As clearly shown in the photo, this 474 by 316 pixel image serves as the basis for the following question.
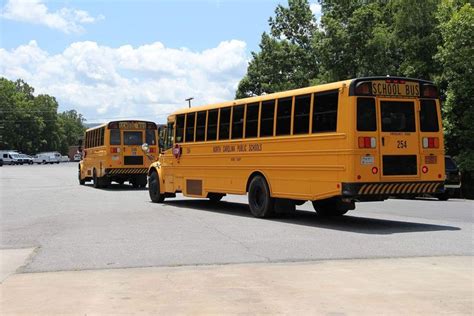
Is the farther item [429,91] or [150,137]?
[150,137]

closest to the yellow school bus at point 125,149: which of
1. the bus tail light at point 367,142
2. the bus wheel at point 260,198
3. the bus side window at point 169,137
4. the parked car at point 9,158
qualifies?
the bus side window at point 169,137

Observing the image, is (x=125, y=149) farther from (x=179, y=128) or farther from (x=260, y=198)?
(x=260, y=198)

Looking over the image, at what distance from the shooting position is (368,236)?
37.4ft

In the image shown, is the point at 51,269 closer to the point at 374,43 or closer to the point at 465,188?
the point at 465,188

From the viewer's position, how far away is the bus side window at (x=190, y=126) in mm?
17922

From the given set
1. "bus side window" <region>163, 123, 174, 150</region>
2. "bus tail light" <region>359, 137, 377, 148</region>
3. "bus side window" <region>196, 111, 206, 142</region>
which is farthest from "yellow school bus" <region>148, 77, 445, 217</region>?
"bus side window" <region>163, 123, 174, 150</region>

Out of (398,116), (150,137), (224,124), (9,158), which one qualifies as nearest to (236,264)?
(398,116)

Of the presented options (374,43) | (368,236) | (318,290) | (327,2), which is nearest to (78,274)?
(318,290)

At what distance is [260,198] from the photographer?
14859 mm

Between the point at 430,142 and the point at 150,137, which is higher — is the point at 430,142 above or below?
below

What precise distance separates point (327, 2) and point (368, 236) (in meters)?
26.5

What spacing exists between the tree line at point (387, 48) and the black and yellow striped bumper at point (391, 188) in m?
12.8

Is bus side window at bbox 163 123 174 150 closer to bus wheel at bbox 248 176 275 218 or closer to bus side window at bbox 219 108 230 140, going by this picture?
bus side window at bbox 219 108 230 140

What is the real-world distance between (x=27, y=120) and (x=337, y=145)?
110732 mm
